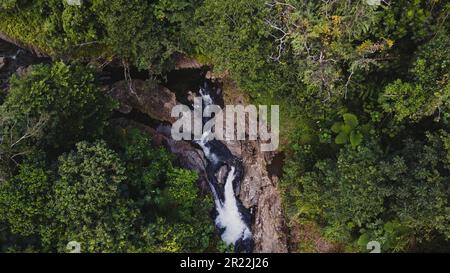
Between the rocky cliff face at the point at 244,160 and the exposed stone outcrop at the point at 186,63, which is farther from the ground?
the exposed stone outcrop at the point at 186,63

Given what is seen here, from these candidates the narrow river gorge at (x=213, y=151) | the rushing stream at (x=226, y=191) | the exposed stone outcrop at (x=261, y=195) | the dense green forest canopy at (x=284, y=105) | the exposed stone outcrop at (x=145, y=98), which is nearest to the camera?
the dense green forest canopy at (x=284, y=105)

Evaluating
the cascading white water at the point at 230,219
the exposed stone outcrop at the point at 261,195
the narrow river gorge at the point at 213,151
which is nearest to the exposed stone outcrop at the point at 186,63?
the narrow river gorge at the point at 213,151

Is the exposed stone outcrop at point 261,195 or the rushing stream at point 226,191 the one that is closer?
the exposed stone outcrop at point 261,195

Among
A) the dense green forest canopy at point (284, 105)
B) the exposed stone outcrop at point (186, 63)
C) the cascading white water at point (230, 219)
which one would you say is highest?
the exposed stone outcrop at point (186, 63)

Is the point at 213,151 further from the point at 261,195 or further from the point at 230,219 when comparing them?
the point at 230,219

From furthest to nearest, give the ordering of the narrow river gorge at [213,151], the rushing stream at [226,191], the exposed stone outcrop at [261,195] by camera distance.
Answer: the rushing stream at [226,191]
the narrow river gorge at [213,151]
the exposed stone outcrop at [261,195]

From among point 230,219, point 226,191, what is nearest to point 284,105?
point 226,191

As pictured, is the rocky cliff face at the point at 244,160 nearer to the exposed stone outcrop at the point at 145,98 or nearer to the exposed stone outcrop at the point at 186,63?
the exposed stone outcrop at the point at 145,98
